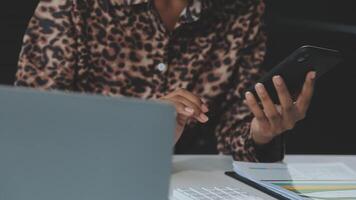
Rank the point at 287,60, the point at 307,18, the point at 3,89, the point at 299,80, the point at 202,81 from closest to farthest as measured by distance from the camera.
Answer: the point at 3,89
the point at 287,60
the point at 299,80
the point at 202,81
the point at 307,18

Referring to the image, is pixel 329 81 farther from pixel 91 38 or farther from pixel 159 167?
pixel 159 167

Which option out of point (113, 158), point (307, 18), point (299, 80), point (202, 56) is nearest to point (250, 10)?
point (202, 56)

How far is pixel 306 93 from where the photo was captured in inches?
45.4

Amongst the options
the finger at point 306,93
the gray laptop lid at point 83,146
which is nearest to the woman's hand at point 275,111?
the finger at point 306,93

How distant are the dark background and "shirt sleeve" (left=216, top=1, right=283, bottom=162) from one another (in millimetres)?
584

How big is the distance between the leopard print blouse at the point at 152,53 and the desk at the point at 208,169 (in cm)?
13

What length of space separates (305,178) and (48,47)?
67 cm

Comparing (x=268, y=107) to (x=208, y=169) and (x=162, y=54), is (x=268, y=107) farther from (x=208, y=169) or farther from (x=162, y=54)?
(x=162, y=54)

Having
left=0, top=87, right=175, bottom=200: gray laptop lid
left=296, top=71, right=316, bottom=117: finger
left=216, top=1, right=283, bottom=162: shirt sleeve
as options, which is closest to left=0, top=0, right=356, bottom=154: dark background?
left=216, top=1, right=283, bottom=162: shirt sleeve

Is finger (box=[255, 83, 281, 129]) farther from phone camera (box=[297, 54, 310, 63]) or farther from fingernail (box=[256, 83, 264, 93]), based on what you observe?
phone camera (box=[297, 54, 310, 63])

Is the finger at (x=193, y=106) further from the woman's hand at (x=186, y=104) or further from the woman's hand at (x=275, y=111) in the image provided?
the woman's hand at (x=275, y=111)

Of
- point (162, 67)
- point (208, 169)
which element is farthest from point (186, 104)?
point (162, 67)

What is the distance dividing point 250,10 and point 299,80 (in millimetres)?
362

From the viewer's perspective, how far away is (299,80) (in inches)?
43.6
